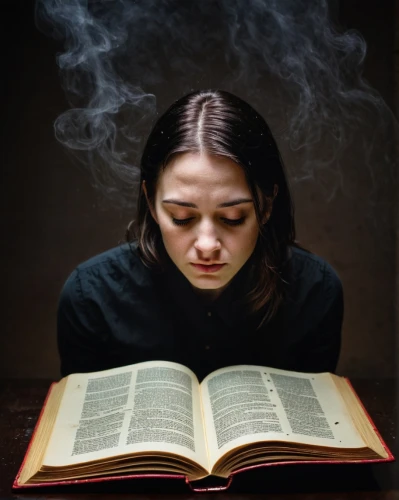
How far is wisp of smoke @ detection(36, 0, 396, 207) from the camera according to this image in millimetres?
1836

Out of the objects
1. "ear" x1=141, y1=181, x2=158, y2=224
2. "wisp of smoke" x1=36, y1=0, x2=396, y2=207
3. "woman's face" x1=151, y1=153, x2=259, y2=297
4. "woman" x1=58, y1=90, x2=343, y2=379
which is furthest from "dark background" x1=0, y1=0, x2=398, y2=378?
"woman's face" x1=151, y1=153, x2=259, y2=297

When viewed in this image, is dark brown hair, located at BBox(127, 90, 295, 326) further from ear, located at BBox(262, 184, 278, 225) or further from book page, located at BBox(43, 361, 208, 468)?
book page, located at BBox(43, 361, 208, 468)

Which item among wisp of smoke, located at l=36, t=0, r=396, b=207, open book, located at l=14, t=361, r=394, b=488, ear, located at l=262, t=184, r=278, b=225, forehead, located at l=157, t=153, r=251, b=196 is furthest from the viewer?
wisp of smoke, located at l=36, t=0, r=396, b=207

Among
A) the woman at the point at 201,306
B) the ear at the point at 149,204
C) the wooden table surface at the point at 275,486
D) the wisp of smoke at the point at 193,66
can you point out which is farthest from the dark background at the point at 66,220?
the wooden table surface at the point at 275,486

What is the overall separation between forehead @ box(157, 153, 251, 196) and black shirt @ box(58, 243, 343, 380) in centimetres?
34

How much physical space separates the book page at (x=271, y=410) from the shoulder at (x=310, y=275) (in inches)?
10.9

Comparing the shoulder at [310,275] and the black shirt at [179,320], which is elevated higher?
the shoulder at [310,275]

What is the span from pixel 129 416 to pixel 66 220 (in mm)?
748

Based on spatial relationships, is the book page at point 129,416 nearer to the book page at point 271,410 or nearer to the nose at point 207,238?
the book page at point 271,410

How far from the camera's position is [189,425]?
147 centimetres

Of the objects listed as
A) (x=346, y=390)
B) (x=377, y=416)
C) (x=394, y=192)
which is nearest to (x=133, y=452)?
(x=346, y=390)

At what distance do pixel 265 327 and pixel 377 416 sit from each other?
40 cm

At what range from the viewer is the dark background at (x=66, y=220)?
1878 mm

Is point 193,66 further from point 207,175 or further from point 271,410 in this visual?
point 271,410
